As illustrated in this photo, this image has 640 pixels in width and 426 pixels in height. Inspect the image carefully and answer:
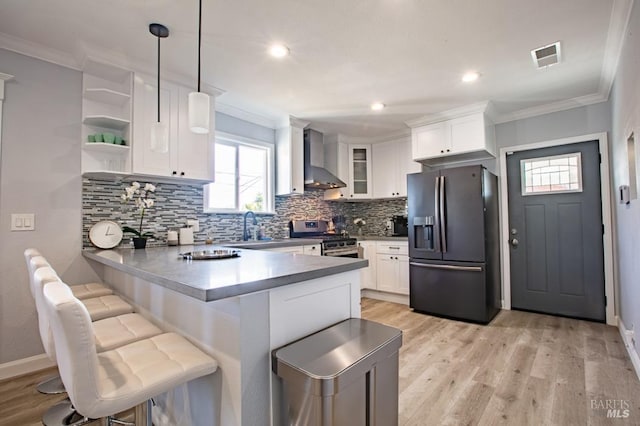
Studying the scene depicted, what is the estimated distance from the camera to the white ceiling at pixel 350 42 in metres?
1.95

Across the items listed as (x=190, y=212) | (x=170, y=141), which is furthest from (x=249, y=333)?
(x=190, y=212)

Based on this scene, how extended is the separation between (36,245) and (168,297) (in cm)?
167

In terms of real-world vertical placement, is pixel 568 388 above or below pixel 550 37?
below

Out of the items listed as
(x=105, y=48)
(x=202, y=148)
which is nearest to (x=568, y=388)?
(x=202, y=148)

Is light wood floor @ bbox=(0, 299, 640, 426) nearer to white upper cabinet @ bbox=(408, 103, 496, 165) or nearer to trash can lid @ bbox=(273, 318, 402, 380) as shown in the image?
trash can lid @ bbox=(273, 318, 402, 380)

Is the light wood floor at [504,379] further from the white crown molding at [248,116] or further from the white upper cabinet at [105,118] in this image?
the white crown molding at [248,116]

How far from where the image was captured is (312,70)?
8.98 ft

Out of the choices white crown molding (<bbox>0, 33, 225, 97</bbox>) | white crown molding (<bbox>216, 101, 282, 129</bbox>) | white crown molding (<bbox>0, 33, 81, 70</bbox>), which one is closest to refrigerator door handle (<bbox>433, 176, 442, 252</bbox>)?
white crown molding (<bbox>216, 101, 282, 129</bbox>)

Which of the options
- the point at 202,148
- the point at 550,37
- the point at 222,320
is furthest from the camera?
the point at 202,148

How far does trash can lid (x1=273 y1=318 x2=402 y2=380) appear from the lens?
3.20ft

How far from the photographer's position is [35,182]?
2.37 meters

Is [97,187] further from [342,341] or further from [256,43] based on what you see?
[342,341]

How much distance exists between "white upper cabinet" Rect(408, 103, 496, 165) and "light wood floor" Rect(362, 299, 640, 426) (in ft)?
6.61

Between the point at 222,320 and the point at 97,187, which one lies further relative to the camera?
the point at 97,187
